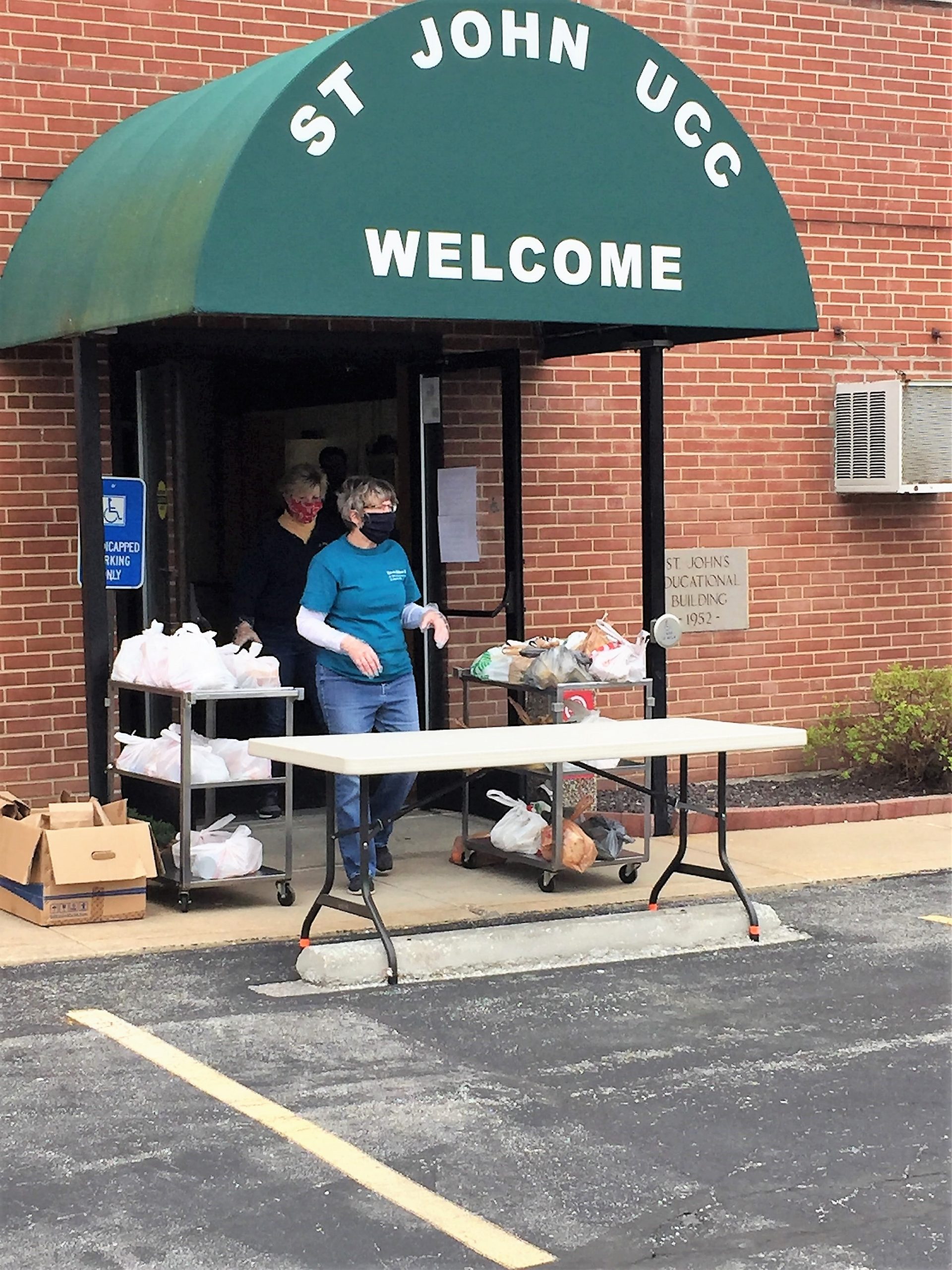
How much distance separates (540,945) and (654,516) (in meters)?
3.19

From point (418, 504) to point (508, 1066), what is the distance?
5198 mm

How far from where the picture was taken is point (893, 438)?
11758 millimetres

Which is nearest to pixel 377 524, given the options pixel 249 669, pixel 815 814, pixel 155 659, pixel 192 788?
pixel 249 669

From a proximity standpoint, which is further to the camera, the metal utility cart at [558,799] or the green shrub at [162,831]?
the green shrub at [162,831]

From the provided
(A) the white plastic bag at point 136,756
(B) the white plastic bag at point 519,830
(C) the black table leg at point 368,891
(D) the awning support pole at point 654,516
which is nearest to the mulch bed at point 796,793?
(D) the awning support pole at point 654,516

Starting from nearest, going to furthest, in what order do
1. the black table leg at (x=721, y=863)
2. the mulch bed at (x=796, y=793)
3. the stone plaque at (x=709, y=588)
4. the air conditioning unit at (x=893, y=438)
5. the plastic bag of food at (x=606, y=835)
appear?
1. the black table leg at (x=721, y=863)
2. the plastic bag of food at (x=606, y=835)
3. the mulch bed at (x=796, y=793)
4. the stone plaque at (x=709, y=588)
5. the air conditioning unit at (x=893, y=438)

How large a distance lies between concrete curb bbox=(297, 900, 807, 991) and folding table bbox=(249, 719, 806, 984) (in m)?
0.09

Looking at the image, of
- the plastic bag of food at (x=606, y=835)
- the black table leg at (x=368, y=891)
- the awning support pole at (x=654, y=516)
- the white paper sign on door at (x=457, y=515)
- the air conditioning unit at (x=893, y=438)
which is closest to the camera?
the black table leg at (x=368, y=891)

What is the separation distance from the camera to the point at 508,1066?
19.9 feet

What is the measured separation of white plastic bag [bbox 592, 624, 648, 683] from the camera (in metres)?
8.97

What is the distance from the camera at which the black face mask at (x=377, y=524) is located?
8.56 meters

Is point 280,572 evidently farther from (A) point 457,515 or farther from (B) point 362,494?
(B) point 362,494

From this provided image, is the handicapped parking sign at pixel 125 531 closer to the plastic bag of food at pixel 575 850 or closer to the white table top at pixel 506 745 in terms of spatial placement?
the white table top at pixel 506 745

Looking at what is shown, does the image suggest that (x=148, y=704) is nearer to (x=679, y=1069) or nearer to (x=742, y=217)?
(x=742, y=217)
